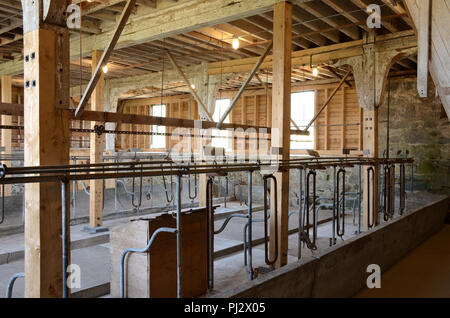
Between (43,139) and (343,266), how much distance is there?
268 centimetres

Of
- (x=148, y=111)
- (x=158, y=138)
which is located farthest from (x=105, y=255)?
(x=148, y=111)

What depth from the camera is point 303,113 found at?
1144 centimetres

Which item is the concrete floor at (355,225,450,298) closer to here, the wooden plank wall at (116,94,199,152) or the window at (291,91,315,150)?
the window at (291,91,315,150)

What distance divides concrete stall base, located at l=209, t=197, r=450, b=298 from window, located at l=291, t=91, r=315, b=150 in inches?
233

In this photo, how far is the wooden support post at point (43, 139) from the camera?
94.7 inches

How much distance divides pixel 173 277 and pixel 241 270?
1.42 metres

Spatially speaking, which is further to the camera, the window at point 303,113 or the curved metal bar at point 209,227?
the window at point 303,113

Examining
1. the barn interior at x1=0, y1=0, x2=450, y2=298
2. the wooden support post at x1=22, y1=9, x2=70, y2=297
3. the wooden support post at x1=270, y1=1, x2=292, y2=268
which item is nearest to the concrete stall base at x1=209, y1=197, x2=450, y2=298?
the barn interior at x1=0, y1=0, x2=450, y2=298

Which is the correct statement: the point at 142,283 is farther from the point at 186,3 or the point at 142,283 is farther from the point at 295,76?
the point at 295,76

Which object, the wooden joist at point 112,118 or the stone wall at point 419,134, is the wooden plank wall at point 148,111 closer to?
the stone wall at point 419,134

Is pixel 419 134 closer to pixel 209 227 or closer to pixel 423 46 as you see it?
Result: pixel 423 46

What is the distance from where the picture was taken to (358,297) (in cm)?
358

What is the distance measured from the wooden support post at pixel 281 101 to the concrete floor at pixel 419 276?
1082mm

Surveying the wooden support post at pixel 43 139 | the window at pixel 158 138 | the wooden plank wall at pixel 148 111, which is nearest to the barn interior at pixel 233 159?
the wooden support post at pixel 43 139
